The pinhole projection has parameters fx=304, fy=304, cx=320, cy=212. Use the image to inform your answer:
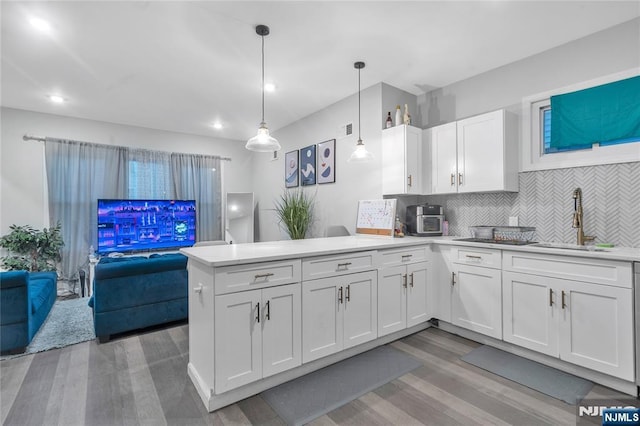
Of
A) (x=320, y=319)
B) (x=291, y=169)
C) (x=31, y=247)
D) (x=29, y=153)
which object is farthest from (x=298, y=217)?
(x=29, y=153)

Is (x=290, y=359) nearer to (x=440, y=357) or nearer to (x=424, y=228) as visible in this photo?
(x=440, y=357)

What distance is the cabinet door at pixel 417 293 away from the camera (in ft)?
9.43

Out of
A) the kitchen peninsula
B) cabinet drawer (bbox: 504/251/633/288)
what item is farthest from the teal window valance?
cabinet drawer (bbox: 504/251/633/288)

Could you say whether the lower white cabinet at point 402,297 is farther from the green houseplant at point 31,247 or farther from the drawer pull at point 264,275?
the green houseplant at point 31,247

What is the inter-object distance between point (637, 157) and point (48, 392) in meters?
4.56

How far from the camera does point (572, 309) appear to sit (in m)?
2.19

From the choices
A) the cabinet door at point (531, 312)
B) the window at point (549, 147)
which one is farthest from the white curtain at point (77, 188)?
the window at point (549, 147)

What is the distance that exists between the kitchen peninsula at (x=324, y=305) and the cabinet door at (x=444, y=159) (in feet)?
2.44

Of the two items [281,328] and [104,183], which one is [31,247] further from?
[281,328]

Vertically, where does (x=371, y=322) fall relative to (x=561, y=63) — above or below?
below

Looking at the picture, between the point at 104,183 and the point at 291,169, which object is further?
the point at 291,169

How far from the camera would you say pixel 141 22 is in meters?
2.44

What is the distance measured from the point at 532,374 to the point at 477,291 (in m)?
0.71

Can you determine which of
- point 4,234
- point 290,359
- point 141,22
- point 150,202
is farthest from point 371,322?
point 4,234
